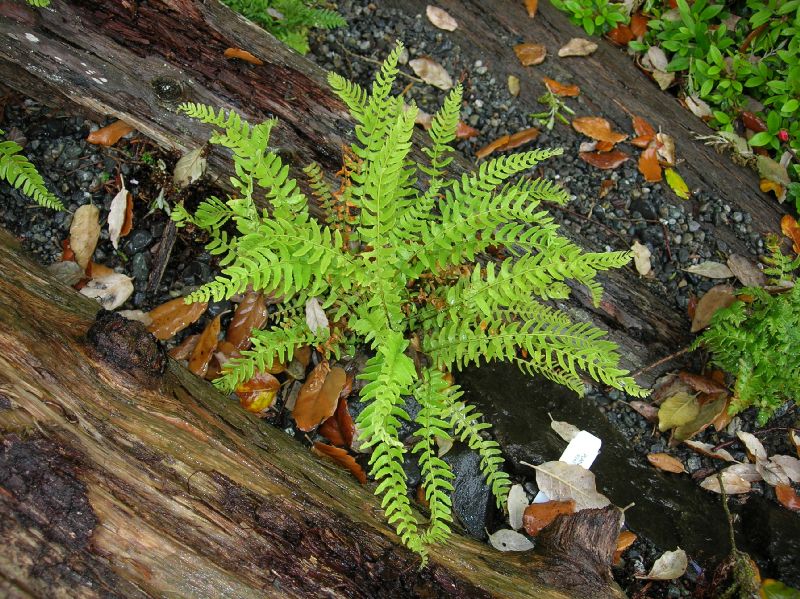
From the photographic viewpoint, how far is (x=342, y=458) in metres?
3.15

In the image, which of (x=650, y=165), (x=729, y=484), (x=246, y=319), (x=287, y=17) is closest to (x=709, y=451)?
(x=729, y=484)

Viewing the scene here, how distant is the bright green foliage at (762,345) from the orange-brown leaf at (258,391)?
2332mm

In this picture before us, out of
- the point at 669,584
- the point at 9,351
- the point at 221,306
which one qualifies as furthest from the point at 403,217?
the point at 669,584

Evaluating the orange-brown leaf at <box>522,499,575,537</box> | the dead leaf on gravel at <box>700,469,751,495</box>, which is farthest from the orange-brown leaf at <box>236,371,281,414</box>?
the dead leaf on gravel at <box>700,469,751,495</box>

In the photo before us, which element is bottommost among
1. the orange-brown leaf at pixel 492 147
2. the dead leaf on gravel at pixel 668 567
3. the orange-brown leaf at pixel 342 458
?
the orange-brown leaf at pixel 342 458

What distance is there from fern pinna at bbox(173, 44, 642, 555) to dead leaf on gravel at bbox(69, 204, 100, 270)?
632 millimetres

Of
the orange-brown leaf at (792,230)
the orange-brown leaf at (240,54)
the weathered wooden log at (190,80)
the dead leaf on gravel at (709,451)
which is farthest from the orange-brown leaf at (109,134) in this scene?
the orange-brown leaf at (792,230)

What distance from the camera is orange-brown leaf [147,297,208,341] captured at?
10.8 feet

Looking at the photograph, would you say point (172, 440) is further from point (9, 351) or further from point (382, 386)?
point (382, 386)

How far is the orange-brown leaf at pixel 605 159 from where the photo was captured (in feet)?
13.5

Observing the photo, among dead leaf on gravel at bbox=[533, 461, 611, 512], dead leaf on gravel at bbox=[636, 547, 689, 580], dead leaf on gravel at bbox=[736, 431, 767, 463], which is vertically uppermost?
dead leaf on gravel at bbox=[736, 431, 767, 463]

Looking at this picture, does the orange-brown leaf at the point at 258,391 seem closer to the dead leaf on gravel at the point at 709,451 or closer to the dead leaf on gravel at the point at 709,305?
the dead leaf on gravel at the point at 709,451

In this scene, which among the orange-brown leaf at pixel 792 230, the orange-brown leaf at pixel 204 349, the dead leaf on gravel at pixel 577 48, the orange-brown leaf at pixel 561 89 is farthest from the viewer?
the dead leaf on gravel at pixel 577 48

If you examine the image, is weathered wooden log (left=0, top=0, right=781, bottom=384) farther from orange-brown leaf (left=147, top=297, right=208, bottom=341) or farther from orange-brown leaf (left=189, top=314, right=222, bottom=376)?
orange-brown leaf (left=189, top=314, right=222, bottom=376)
